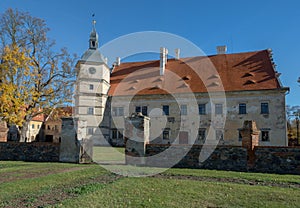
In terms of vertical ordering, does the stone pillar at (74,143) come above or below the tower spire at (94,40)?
below

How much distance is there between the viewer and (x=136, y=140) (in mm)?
11266

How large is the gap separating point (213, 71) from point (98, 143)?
54.3 ft

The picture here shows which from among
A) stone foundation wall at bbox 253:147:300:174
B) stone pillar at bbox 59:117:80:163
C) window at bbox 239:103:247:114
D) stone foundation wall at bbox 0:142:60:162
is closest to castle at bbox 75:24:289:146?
window at bbox 239:103:247:114

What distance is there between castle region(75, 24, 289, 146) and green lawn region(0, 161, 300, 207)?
17096 millimetres

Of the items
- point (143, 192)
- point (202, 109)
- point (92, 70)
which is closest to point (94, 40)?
point (92, 70)

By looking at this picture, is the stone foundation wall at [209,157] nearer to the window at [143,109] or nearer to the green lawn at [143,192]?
the green lawn at [143,192]

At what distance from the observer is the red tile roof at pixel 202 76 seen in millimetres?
26078

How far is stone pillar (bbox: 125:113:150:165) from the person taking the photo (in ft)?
36.9

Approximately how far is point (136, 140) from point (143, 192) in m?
5.29

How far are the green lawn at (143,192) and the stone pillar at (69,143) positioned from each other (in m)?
3.84

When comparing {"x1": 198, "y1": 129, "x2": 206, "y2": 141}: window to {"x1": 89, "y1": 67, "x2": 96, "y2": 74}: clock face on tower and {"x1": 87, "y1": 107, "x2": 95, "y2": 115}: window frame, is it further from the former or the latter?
{"x1": 89, "y1": 67, "x2": 96, "y2": 74}: clock face on tower

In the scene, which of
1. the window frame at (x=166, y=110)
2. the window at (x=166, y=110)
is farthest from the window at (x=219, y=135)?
the window at (x=166, y=110)

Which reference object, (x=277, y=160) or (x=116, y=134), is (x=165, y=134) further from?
(x=277, y=160)

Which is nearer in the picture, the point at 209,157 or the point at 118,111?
the point at 209,157
